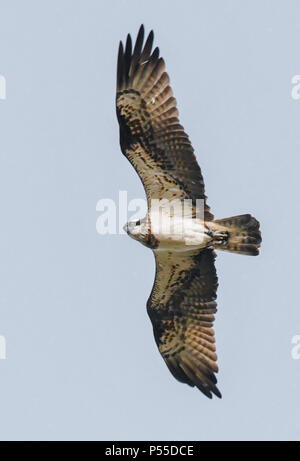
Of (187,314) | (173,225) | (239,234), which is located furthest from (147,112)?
(187,314)

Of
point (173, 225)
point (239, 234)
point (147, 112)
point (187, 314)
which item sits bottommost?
point (187, 314)

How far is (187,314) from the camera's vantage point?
12.2m

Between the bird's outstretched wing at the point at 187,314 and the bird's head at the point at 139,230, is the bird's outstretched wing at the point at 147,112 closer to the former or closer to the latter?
the bird's head at the point at 139,230

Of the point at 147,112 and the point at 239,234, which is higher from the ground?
the point at 147,112

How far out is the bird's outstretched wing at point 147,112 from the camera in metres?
11.1

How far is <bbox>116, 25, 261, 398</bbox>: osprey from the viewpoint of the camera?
1109 centimetres

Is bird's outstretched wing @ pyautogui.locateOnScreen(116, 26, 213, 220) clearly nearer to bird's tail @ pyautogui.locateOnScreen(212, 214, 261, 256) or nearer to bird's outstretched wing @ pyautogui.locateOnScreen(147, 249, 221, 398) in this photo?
bird's tail @ pyautogui.locateOnScreen(212, 214, 261, 256)

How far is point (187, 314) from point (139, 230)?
135cm

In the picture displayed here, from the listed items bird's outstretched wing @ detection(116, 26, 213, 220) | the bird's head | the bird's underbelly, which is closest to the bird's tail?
the bird's underbelly

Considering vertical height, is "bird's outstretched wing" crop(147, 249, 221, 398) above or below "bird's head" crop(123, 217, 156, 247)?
below

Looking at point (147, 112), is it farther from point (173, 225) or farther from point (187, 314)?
point (187, 314)

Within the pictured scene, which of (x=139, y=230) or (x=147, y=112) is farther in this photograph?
(x=139, y=230)

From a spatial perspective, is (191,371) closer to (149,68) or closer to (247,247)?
(247,247)

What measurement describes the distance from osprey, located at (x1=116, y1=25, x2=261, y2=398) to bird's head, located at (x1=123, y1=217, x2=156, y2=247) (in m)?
0.01
